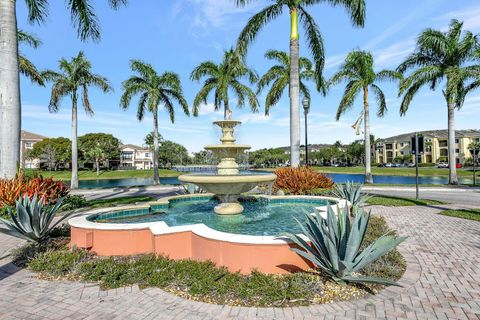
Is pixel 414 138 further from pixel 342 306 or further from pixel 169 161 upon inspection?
pixel 169 161

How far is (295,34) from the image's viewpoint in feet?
49.5

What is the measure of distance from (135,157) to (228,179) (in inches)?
3644

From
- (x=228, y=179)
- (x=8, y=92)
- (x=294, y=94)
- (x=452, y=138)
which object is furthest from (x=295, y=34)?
(x=452, y=138)

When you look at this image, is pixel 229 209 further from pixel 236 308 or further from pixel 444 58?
pixel 444 58

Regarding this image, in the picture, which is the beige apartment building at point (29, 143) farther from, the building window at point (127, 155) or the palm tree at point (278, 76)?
the palm tree at point (278, 76)

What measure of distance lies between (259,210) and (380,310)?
238 inches

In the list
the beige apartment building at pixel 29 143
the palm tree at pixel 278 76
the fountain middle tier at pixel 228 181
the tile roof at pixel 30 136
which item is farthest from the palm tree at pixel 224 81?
the tile roof at pixel 30 136

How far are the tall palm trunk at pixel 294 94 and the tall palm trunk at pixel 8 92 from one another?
11967 mm

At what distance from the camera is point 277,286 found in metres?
4.18

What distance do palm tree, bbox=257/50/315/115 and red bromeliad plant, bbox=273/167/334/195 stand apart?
9916 millimetres

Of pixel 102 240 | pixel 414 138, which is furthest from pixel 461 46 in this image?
pixel 102 240

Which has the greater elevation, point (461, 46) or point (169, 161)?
point (461, 46)

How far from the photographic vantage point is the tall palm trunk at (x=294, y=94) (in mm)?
14711

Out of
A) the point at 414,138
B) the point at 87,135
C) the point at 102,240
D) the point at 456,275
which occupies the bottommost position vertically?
the point at 456,275
